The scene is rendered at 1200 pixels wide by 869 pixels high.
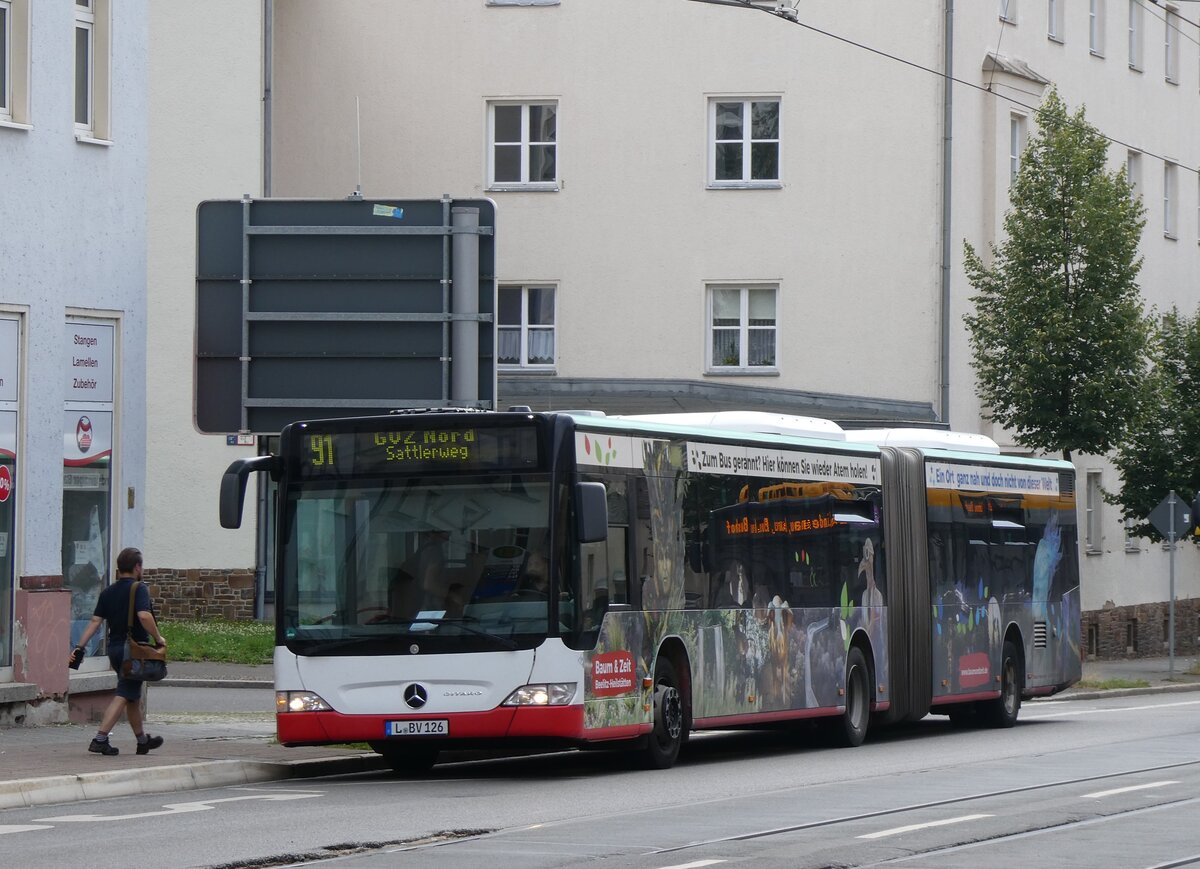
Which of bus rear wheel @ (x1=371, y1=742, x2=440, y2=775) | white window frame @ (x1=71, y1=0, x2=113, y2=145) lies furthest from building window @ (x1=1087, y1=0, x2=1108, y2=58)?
bus rear wheel @ (x1=371, y1=742, x2=440, y2=775)

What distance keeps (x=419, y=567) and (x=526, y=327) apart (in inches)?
936

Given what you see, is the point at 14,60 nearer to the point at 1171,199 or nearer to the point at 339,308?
the point at 339,308

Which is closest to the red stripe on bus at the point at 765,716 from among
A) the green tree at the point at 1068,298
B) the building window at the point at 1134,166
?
the green tree at the point at 1068,298

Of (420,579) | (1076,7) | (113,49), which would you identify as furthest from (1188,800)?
(1076,7)

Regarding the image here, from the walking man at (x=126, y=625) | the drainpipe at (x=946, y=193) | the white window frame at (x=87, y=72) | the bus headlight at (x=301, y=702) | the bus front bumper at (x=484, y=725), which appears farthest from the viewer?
the drainpipe at (x=946, y=193)

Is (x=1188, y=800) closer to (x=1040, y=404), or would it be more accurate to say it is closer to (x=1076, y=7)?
(x=1040, y=404)

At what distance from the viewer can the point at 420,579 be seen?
1670 centimetres

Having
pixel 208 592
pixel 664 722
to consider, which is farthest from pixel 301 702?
pixel 208 592

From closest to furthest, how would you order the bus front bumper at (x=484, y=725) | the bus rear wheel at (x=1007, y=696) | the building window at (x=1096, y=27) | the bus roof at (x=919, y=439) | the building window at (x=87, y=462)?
1. the bus front bumper at (x=484, y=725)
2. the building window at (x=87, y=462)
3. the bus roof at (x=919, y=439)
4. the bus rear wheel at (x=1007, y=696)
5. the building window at (x=1096, y=27)

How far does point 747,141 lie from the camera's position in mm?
40156

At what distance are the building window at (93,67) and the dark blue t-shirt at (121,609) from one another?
578 centimetres

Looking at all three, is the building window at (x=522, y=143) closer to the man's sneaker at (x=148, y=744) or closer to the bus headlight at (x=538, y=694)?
the man's sneaker at (x=148, y=744)

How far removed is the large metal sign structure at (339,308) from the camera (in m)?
20.5

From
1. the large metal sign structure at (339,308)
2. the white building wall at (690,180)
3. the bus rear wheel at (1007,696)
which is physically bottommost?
the bus rear wheel at (1007,696)
